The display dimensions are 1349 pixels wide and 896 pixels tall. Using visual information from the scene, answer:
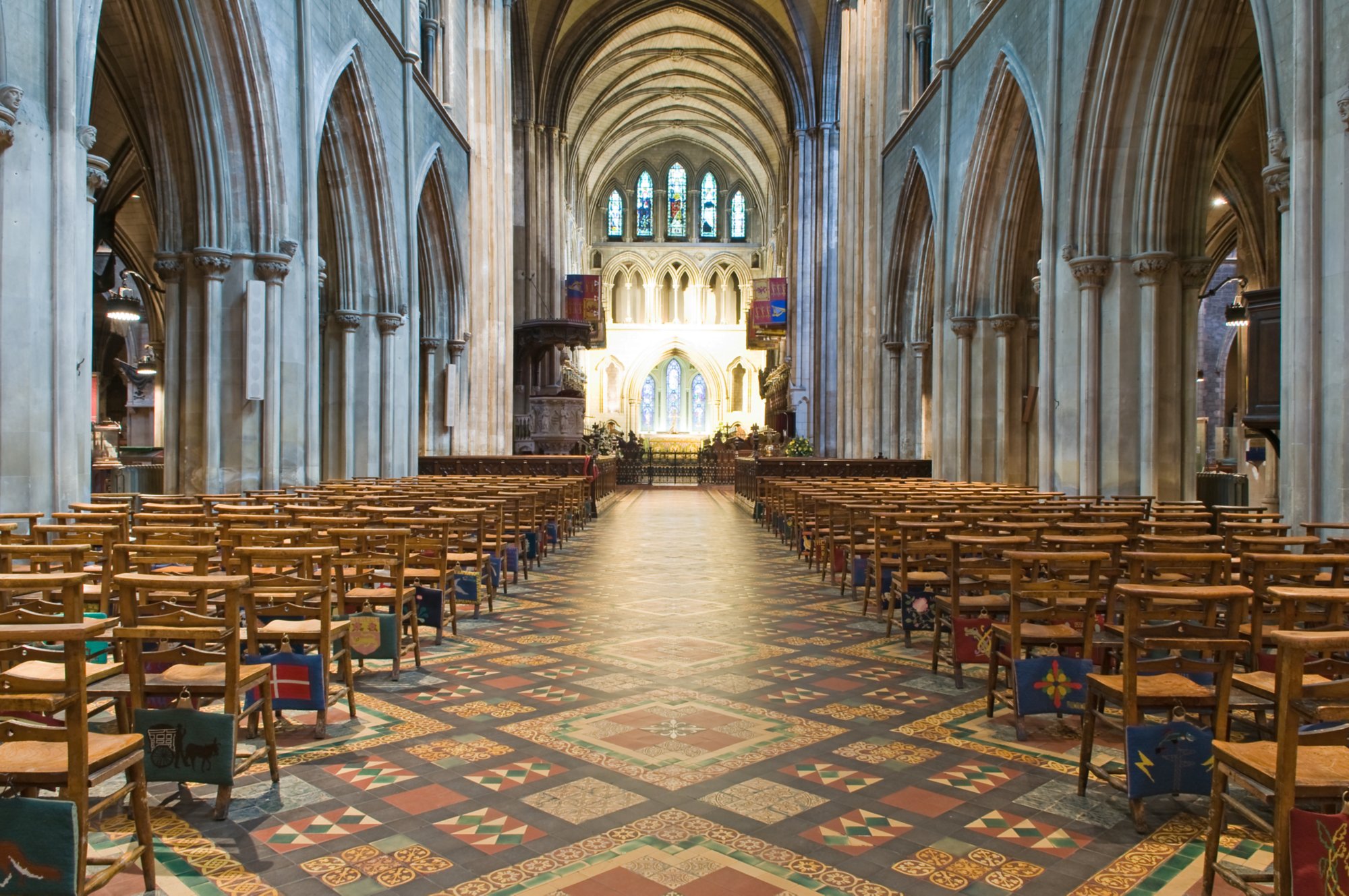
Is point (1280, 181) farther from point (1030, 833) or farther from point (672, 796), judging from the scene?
point (672, 796)

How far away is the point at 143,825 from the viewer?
3.22 metres

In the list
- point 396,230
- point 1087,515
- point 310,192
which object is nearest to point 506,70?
point 396,230

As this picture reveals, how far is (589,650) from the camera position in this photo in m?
6.97

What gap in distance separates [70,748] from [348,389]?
16.5 m

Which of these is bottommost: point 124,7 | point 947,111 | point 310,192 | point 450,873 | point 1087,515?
point 450,873

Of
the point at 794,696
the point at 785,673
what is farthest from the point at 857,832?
the point at 785,673

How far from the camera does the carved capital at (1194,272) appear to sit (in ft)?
42.5

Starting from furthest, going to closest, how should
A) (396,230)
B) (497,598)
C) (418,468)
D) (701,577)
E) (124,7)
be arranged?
1. (418,468)
2. (396,230)
3. (124,7)
4. (701,577)
5. (497,598)

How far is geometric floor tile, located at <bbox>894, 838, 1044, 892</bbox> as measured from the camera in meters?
3.29

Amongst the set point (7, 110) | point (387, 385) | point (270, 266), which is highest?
point (7, 110)

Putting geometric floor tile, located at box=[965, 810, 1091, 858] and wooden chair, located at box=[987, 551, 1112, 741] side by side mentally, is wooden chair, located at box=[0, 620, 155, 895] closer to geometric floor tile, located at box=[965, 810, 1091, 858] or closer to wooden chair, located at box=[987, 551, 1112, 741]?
geometric floor tile, located at box=[965, 810, 1091, 858]

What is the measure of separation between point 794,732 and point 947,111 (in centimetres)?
1789

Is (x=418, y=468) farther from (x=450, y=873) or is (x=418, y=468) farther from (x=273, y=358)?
(x=450, y=873)

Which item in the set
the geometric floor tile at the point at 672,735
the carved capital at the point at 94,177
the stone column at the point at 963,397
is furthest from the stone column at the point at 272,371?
the stone column at the point at 963,397
